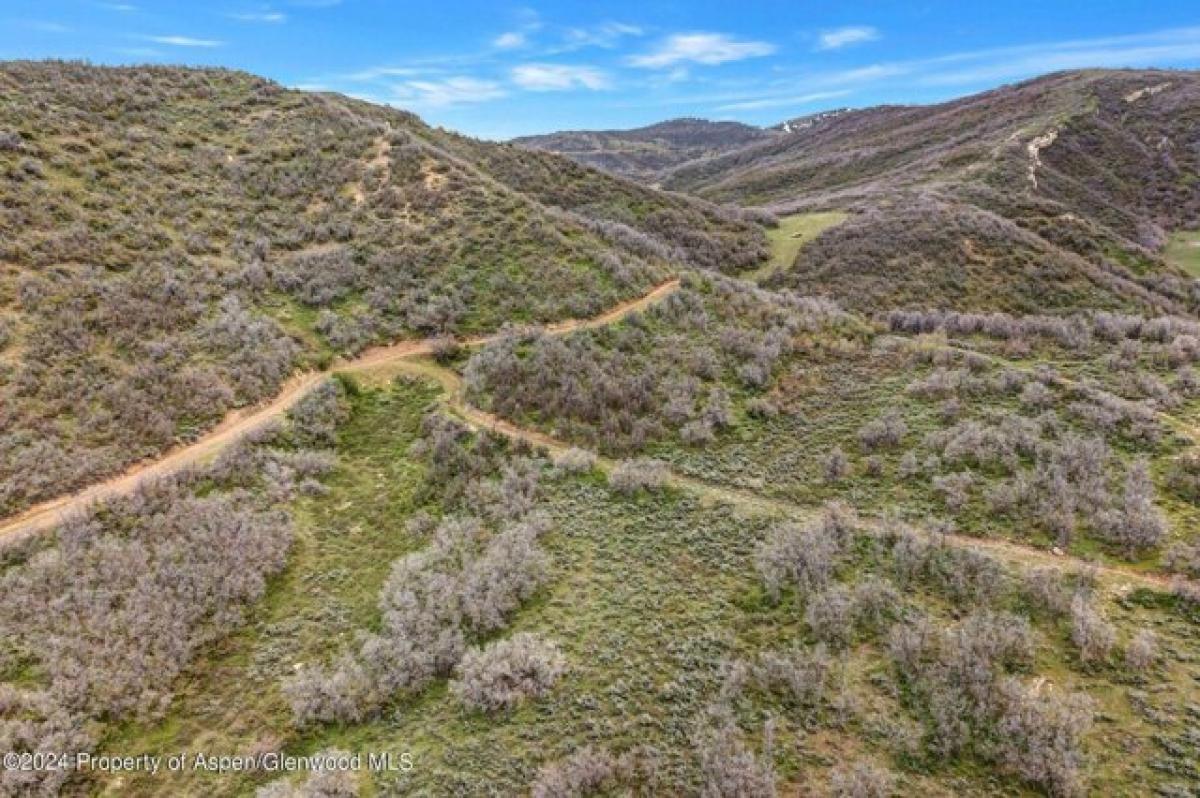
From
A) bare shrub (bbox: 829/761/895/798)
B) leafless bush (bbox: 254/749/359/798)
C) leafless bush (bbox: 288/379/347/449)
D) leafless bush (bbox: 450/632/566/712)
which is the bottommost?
leafless bush (bbox: 254/749/359/798)

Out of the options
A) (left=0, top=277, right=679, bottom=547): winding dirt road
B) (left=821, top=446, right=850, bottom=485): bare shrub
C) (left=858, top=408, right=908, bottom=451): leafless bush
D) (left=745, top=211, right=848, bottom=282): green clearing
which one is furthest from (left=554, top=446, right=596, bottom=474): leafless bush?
(left=745, top=211, right=848, bottom=282): green clearing

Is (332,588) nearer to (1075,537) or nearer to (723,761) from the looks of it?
(723,761)

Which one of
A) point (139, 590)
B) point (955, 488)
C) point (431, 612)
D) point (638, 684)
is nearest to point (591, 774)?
point (638, 684)

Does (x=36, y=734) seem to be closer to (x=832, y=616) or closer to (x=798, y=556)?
(x=832, y=616)

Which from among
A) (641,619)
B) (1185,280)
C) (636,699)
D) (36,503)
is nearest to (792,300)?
(641,619)

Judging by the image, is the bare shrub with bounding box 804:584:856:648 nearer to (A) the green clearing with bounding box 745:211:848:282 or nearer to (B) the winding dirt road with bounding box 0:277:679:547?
(B) the winding dirt road with bounding box 0:277:679:547

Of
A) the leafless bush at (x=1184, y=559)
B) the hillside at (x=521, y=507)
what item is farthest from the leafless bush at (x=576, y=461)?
the leafless bush at (x=1184, y=559)

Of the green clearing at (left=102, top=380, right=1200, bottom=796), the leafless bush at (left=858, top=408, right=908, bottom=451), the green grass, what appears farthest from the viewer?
the green grass
